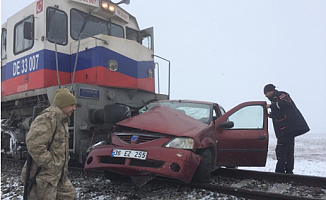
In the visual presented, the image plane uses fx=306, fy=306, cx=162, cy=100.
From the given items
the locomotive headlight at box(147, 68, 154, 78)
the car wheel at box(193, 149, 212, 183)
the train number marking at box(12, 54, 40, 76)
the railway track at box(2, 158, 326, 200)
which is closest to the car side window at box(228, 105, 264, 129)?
the railway track at box(2, 158, 326, 200)

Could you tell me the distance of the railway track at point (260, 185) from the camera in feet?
14.0

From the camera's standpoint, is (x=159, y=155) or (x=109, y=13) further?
(x=109, y=13)

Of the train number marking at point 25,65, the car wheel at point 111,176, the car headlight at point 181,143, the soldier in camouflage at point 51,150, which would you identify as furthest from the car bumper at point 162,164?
the train number marking at point 25,65

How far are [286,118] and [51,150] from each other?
4509 millimetres

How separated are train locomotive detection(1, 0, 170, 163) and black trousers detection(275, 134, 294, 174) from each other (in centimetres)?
303

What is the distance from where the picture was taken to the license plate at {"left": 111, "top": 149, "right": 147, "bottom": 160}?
13.8ft

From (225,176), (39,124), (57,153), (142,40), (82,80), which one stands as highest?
(142,40)

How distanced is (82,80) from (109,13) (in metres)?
1.85

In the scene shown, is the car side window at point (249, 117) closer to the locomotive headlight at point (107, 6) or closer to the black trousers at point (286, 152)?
the black trousers at point (286, 152)


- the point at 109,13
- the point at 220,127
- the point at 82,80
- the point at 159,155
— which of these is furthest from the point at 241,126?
the point at 109,13

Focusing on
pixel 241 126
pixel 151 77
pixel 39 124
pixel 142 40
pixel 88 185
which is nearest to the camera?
pixel 39 124

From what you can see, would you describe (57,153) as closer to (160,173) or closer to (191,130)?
(160,173)

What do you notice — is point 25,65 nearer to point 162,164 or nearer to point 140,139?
point 140,139

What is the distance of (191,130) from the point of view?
4.63m
